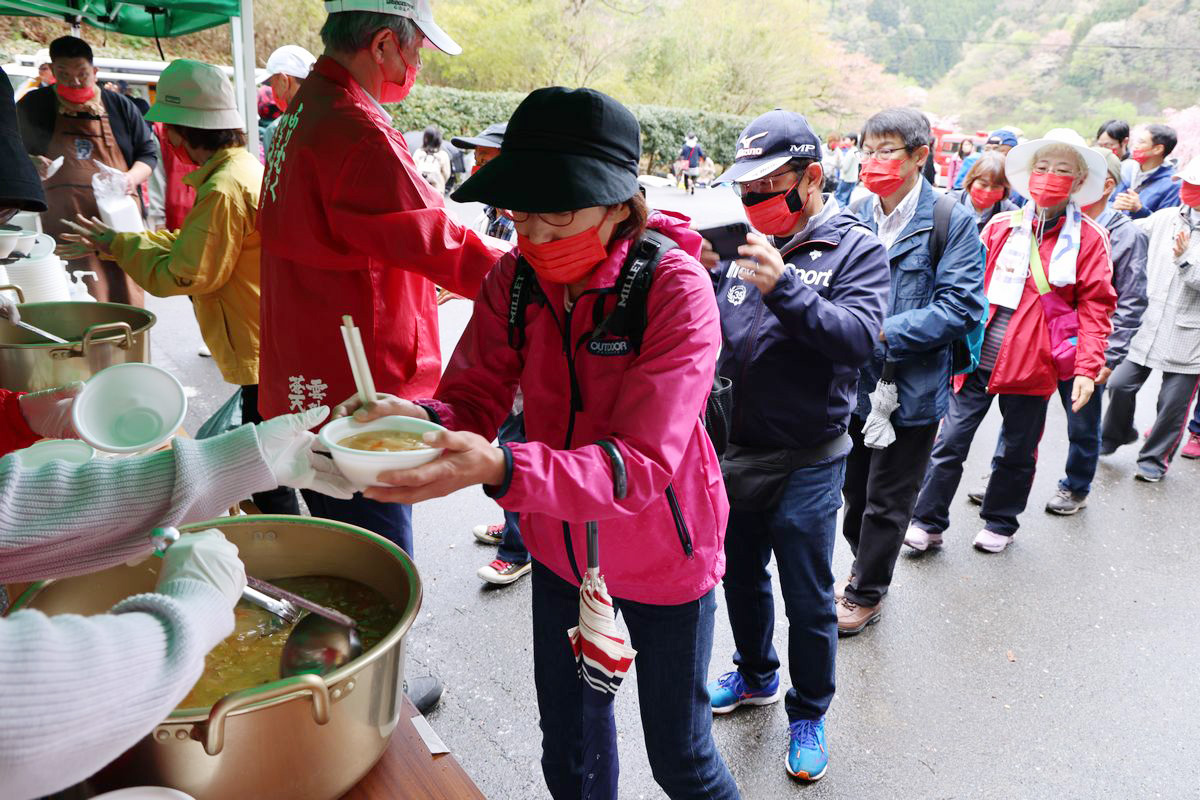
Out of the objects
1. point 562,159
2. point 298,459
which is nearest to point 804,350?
point 562,159

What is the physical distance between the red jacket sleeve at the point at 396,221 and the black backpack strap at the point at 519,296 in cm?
48

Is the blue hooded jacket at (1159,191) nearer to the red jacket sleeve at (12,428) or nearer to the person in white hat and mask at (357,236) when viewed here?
the person in white hat and mask at (357,236)

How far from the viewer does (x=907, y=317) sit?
113 inches

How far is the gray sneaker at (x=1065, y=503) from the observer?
4.67 metres

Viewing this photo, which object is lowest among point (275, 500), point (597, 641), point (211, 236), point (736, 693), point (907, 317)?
point (736, 693)

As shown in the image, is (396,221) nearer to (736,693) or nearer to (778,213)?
(778,213)

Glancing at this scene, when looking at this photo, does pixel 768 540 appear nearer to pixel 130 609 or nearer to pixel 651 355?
pixel 651 355

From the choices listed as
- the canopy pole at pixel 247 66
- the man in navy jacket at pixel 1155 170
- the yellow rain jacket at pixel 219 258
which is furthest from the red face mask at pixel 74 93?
the man in navy jacket at pixel 1155 170

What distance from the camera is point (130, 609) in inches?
34.5

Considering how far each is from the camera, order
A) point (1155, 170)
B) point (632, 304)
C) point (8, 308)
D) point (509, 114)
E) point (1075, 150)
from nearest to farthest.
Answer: point (632, 304)
point (8, 308)
point (1075, 150)
point (1155, 170)
point (509, 114)

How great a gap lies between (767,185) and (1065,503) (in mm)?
3529

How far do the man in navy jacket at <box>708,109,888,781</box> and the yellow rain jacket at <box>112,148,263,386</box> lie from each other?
5.66 feet

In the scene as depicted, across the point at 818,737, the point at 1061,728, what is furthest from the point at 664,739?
the point at 1061,728

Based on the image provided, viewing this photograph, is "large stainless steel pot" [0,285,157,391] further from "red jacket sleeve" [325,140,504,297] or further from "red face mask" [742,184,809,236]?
"red face mask" [742,184,809,236]
